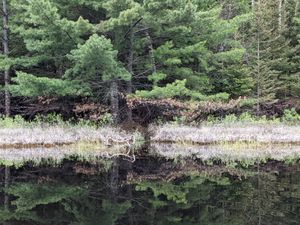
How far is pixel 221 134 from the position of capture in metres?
18.5

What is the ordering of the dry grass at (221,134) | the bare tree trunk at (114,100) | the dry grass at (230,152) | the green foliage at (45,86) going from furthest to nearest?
the bare tree trunk at (114,100)
the green foliage at (45,86)
the dry grass at (221,134)
the dry grass at (230,152)

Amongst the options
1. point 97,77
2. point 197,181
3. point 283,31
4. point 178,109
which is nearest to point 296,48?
point 283,31

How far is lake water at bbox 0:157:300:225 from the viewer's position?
770cm

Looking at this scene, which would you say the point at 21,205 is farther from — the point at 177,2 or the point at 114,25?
the point at 177,2

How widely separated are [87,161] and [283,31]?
885 inches

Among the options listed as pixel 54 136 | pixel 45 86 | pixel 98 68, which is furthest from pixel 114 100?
pixel 54 136

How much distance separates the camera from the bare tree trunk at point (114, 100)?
68.1ft

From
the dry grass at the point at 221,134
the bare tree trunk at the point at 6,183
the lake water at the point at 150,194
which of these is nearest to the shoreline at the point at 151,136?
the dry grass at the point at 221,134

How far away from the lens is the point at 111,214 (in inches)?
312

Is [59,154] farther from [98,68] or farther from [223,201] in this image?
[223,201]

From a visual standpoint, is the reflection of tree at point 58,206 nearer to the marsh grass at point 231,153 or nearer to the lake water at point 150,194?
the lake water at point 150,194

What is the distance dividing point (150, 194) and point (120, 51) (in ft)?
43.7

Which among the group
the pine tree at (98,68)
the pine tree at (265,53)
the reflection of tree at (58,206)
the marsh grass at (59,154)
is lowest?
the reflection of tree at (58,206)

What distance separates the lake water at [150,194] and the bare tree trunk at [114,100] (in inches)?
278
